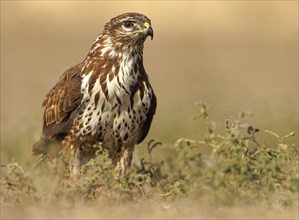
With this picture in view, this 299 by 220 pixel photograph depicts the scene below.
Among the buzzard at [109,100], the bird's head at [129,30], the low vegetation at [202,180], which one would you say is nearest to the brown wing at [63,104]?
the buzzard at [109,100]

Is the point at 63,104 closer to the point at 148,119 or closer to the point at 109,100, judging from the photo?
the point at 109,100

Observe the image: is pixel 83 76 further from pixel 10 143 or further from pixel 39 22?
pixel 39 22

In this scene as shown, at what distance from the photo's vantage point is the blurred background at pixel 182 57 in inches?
601

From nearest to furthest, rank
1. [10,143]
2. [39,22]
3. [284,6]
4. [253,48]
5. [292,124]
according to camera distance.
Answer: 1. [10,143]
2. [292,124]
3. [253,48]
4. [39,22]
5. [284,6]

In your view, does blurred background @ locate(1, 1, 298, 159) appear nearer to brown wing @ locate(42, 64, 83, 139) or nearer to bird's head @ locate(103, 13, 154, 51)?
brown wing @ locate(42, 64, 83, 139)

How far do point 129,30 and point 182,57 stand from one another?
47.3ft

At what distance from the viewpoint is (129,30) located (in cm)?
1050

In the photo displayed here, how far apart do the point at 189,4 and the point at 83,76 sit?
23170mm

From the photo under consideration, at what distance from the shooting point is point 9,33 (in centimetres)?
2620

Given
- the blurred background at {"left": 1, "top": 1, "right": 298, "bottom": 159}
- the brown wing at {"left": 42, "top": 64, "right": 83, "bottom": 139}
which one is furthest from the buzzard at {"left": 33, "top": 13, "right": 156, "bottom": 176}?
the blurred background at {"left": 1, "top": 1, "right": 298, "bottom": 159}

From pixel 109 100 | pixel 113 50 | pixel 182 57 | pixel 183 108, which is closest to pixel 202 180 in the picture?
pixel 109 100

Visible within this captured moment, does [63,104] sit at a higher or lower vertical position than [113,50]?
lower

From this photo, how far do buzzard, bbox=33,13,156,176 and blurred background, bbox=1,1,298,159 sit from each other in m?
1.43

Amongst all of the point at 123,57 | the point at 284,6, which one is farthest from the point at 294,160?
the point at 284,6
